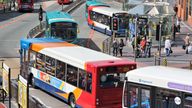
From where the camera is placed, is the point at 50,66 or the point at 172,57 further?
the point at 172,57

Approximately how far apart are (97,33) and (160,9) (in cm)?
1061

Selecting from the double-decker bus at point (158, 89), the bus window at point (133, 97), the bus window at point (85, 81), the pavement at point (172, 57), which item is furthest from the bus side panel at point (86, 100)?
the pavement at point (172, 57)

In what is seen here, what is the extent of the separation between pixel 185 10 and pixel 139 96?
160 feet

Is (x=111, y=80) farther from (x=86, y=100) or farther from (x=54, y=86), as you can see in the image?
(x=54, y=86)

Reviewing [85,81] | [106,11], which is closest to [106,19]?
[106,11]

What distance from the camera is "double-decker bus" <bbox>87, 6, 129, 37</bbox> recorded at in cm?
5075

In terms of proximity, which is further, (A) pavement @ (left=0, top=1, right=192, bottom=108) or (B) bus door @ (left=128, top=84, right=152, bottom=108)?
(A) pavement @ (left=0, top=1, right=192, bottom=108)

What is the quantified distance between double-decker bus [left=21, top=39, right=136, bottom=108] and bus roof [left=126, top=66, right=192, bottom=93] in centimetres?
267

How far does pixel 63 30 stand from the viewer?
4244 cm

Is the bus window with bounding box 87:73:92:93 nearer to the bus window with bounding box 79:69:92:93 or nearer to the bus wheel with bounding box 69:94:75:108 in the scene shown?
the bus window with bounding box 79:69:92:93

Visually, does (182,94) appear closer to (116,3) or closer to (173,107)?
(173,107)

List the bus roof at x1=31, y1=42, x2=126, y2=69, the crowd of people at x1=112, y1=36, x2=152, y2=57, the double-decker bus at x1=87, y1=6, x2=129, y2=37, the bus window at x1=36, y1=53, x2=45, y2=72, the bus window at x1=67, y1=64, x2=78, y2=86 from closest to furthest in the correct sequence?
1. the bus roof at x1=31, y1=42, x2=126, y2=69
2. the bus window at x1=67, y1=64, x2=78, y2=86
3. the bus window at x1=36, y1=53, x2=45, y2=72
4. the crowd of people at x1=112, y1=36, x2=152, y2=57
5. the double-decker bus at x1=87, y1=6, x2=129, y2=37

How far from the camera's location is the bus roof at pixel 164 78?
1553 cm

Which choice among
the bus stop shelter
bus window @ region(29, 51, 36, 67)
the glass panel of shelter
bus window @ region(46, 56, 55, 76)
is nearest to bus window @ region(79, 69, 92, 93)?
bus window @ region(46, 56, 55, 76)
